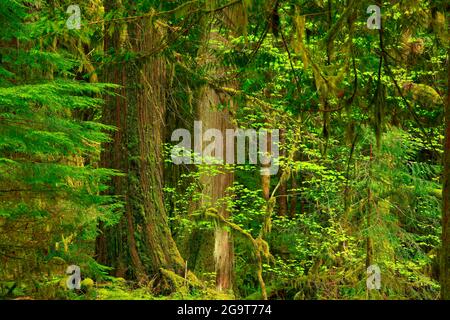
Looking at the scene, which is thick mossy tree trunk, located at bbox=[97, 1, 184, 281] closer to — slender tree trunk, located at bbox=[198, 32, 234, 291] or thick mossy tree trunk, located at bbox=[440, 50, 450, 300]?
thick mossy tree trunk, located at bbox=[440, 50, 450, 300]

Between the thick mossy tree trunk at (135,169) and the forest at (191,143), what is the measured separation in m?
0.02

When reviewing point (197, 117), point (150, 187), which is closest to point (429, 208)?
point (197, 117)

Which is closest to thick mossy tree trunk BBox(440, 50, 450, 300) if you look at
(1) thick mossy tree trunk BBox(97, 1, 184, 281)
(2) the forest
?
(2) the forest

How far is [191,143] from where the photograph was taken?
16.7 meters

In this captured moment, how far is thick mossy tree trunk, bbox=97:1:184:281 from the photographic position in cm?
877

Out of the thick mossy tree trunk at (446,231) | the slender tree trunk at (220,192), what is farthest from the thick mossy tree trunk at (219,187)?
the thick mossy tree trunk at (446,231)

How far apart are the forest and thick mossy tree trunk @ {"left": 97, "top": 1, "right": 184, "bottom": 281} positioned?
0.06ft

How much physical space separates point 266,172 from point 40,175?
10.9m

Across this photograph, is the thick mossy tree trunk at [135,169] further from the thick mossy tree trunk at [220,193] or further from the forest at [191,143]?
the thick mossy tree trunk at [220,193]

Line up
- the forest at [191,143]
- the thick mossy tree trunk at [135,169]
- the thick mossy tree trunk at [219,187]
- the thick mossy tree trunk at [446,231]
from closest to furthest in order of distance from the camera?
the thick mossy tree trunk at [446,231] → the forest at [191,143] → the thick mossy tree trunk at [135,169] → the thick mossy tree trunk at [219,187]

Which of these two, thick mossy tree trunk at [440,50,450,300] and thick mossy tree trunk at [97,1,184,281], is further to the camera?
thick mossy tree trunk at [97,1,184,281]

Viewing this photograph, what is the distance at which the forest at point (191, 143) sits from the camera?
632cm

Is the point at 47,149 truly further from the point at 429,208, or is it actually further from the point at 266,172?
the point at 266,172
